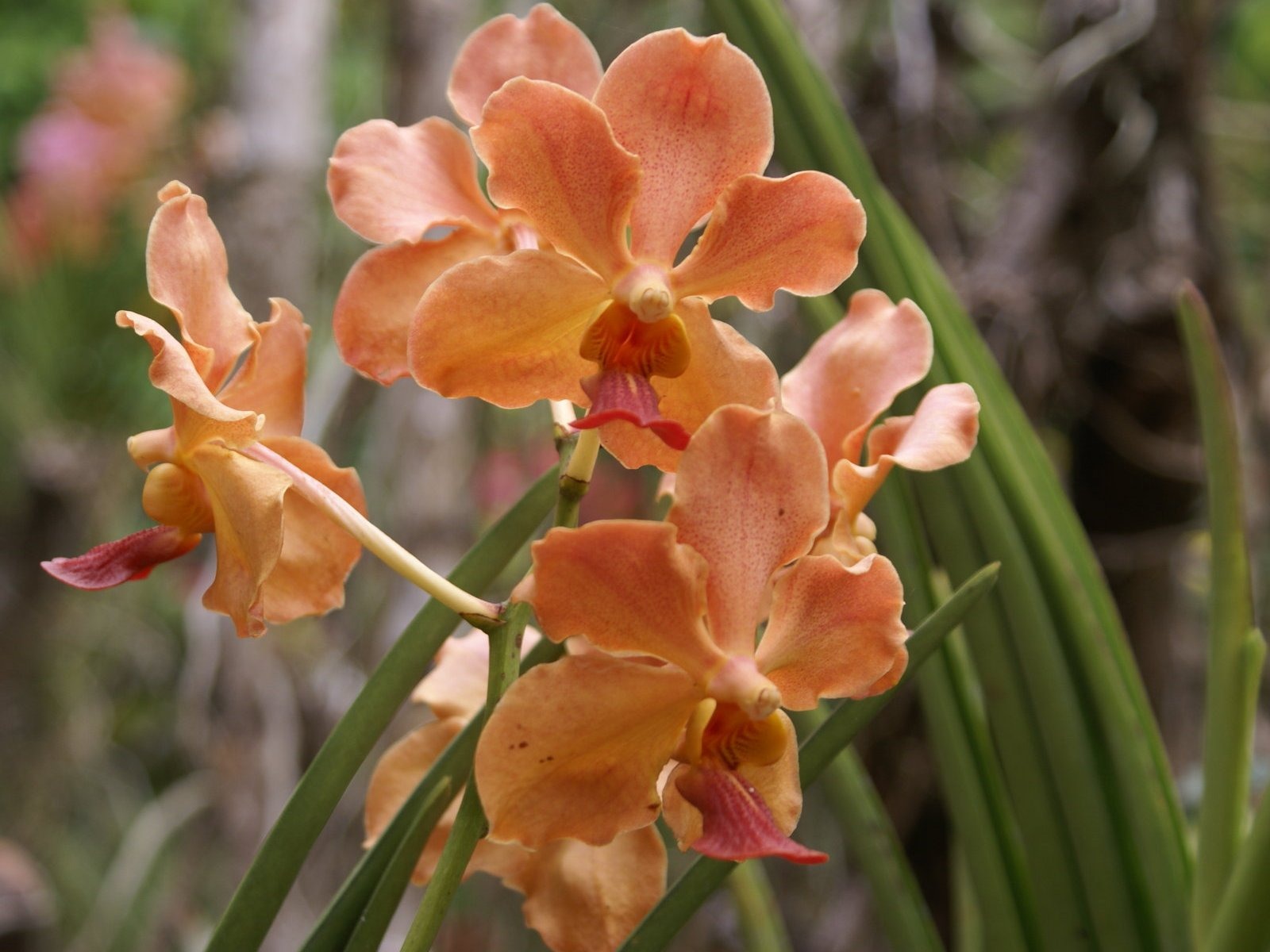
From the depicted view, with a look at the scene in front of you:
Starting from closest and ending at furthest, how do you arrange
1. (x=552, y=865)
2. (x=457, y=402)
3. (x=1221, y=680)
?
(x=552, y=865)
(x=1221, y=680)
(x=457, y=402)

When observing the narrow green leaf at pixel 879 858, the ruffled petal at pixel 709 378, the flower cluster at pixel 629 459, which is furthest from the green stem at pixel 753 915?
the ruffled petal at pixel 709 378

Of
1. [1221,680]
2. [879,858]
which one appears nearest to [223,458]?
[879,858]

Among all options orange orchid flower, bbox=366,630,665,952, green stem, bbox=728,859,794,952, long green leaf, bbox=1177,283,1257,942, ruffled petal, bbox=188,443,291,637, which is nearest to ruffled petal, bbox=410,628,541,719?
orange orchid flower, bbox=366,630,665,952

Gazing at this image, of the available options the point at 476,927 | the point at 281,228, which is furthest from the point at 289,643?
the point at 476,927

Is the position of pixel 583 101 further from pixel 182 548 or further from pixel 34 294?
pixel 34 294

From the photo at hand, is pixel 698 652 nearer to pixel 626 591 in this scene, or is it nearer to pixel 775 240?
pixel 626 591

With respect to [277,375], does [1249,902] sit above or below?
below

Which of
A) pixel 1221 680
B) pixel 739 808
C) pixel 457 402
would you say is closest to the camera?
pixel 739 808

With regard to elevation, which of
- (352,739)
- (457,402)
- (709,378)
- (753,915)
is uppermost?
(709,378)
